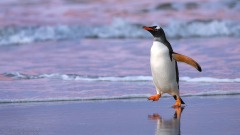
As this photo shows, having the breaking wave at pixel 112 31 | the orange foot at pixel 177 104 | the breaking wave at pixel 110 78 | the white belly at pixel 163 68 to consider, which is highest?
the breaking wave at pixel 112 31

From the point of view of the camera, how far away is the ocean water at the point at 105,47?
767 cm

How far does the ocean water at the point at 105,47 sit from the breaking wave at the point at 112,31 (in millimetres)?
21

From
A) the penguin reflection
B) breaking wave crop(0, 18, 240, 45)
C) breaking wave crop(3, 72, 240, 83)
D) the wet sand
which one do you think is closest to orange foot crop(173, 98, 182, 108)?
the wet sand

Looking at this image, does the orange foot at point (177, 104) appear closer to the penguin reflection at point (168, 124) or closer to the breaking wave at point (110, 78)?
the penguin reflection at point (168, 124)

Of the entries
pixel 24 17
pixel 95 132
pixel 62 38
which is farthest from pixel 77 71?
pixel 24 17

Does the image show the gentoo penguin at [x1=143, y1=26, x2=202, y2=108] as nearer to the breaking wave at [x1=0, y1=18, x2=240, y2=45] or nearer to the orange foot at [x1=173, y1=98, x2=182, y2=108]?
the orange foot at [x1=173, y1=98, x2=182, y2=108]

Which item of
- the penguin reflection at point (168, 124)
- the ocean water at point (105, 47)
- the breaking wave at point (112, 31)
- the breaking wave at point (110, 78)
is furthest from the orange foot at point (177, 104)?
the breaking wave at point (112, 31)

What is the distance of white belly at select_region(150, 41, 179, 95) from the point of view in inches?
256

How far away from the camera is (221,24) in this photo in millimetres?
17359

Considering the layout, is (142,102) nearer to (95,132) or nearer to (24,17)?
(95,132)

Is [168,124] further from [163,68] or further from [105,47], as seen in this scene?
[105,47]

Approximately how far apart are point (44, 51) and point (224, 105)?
23.3 feet

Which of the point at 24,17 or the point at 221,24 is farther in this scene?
the point at 24,17

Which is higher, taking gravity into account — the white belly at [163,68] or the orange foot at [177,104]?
the white belly at [163,68]
